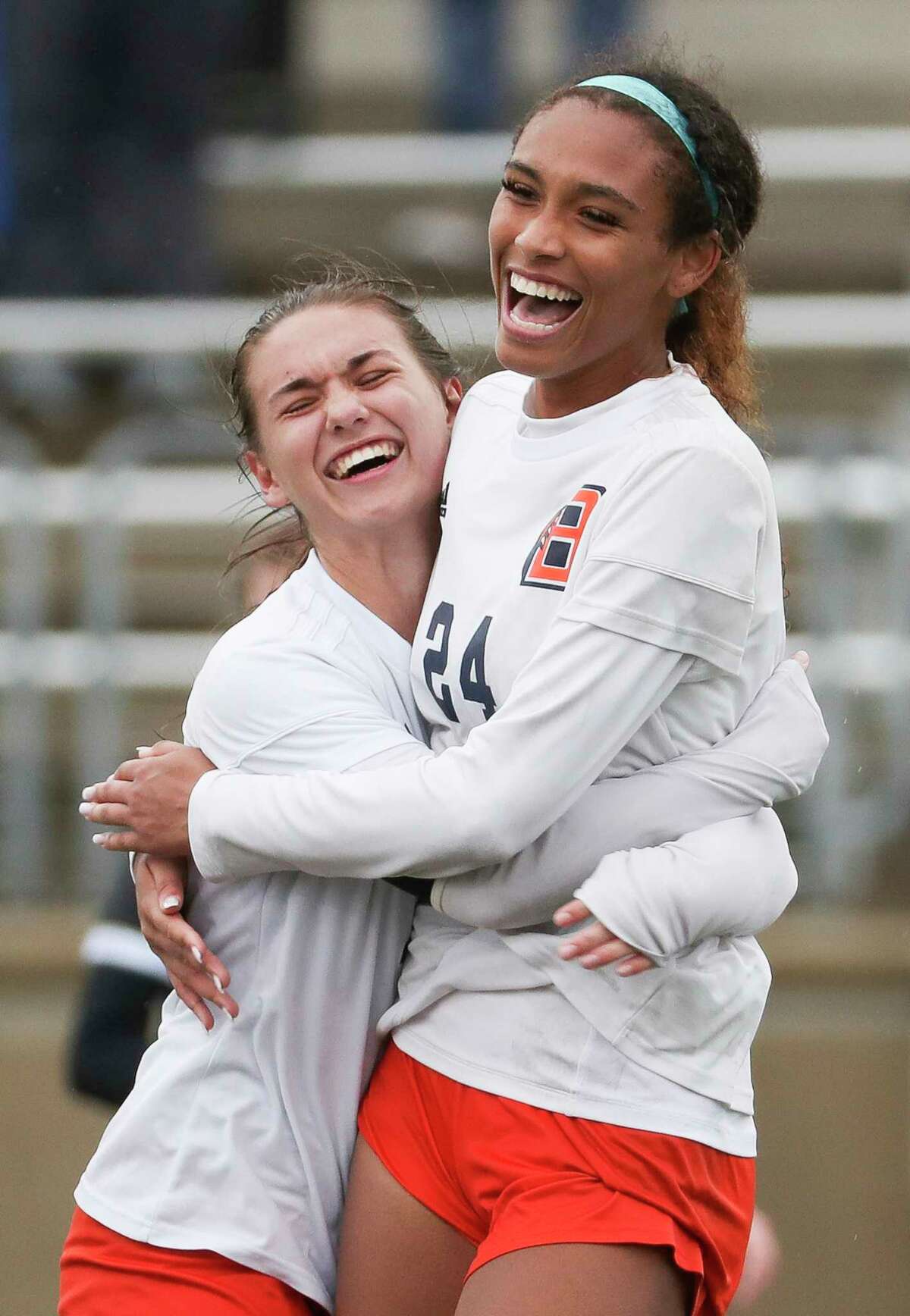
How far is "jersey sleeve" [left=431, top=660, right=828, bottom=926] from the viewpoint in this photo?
1.10m

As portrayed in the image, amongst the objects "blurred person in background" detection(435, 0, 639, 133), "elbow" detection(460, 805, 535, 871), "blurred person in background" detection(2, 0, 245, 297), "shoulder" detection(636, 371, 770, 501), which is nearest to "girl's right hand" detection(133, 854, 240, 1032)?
"elbow" detection(460, 805, 535, 871)

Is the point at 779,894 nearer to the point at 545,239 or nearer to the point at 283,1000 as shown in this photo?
the point at 283,1000

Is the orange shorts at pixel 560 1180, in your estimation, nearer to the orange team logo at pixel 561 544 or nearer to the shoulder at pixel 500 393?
the orange team logo at pixel 561 544

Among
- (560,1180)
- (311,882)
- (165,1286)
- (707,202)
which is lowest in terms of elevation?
(165,1286)

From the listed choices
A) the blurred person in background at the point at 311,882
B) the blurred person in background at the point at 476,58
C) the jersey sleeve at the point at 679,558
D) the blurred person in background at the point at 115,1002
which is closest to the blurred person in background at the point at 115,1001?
the blurred person in background at the point at 115,1002

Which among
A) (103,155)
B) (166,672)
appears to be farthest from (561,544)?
(103,155)

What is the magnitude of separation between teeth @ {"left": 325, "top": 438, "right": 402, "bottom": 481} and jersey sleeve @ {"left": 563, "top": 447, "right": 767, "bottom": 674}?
233mm

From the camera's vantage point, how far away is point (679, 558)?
1080 mm

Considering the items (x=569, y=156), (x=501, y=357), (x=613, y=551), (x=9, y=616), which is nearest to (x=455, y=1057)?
(x=613, y=551)

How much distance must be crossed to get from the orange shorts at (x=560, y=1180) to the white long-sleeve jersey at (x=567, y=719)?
17mm

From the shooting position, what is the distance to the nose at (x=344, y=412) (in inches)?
49.8

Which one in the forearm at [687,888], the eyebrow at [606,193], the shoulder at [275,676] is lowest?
the forearm at [687,888]

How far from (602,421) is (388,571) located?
0.21m

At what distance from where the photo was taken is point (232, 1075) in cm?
124
